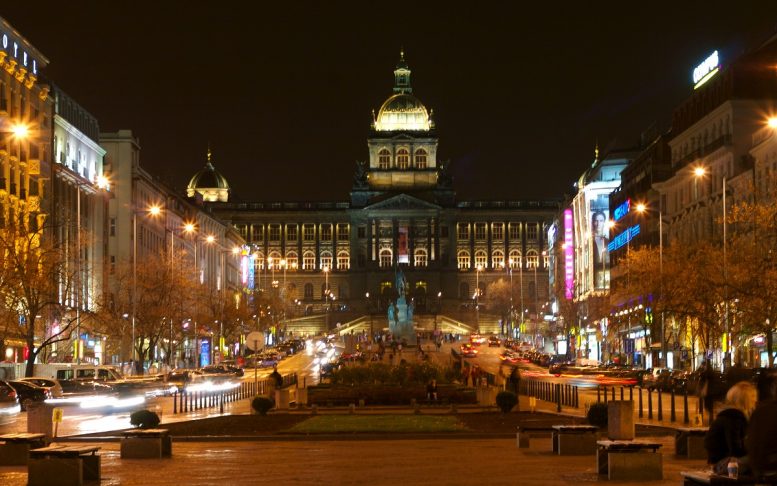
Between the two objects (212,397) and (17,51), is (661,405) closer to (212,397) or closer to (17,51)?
(212,397)

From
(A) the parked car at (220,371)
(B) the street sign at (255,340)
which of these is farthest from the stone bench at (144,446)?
(A) the parked car at (220,371)

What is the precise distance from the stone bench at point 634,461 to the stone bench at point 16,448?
35.7 ft

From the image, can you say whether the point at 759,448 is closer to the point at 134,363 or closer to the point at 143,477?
the point at 143,477

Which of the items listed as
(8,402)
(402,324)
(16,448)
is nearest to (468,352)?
(402,324)

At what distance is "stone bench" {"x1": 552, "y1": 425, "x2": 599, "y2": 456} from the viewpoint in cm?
2995

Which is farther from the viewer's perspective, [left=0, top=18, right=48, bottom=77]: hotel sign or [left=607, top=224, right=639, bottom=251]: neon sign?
[left=607, top=224, right=639, bottom=251]: neon sign

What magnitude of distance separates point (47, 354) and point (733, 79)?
1899 inches

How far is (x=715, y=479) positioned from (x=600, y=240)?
13994 centimetres

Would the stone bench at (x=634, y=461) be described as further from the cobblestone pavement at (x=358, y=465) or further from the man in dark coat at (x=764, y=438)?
the man in dark coat at (x=764, y=438)

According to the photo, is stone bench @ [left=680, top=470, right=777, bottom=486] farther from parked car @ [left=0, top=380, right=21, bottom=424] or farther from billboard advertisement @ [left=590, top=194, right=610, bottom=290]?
billboard advertisement @ [left=590, top=194, right=610, bottom=290]

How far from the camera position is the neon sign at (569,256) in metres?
166

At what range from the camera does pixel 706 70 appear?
11012 centimetres

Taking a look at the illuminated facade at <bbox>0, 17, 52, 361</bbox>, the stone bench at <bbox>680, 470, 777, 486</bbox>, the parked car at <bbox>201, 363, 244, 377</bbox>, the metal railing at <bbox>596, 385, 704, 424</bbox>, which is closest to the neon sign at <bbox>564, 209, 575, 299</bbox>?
the parked car at <bbox>201, 363, 244, 377</bbox>

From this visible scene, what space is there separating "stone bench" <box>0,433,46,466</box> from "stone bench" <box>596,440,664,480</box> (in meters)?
10.9
